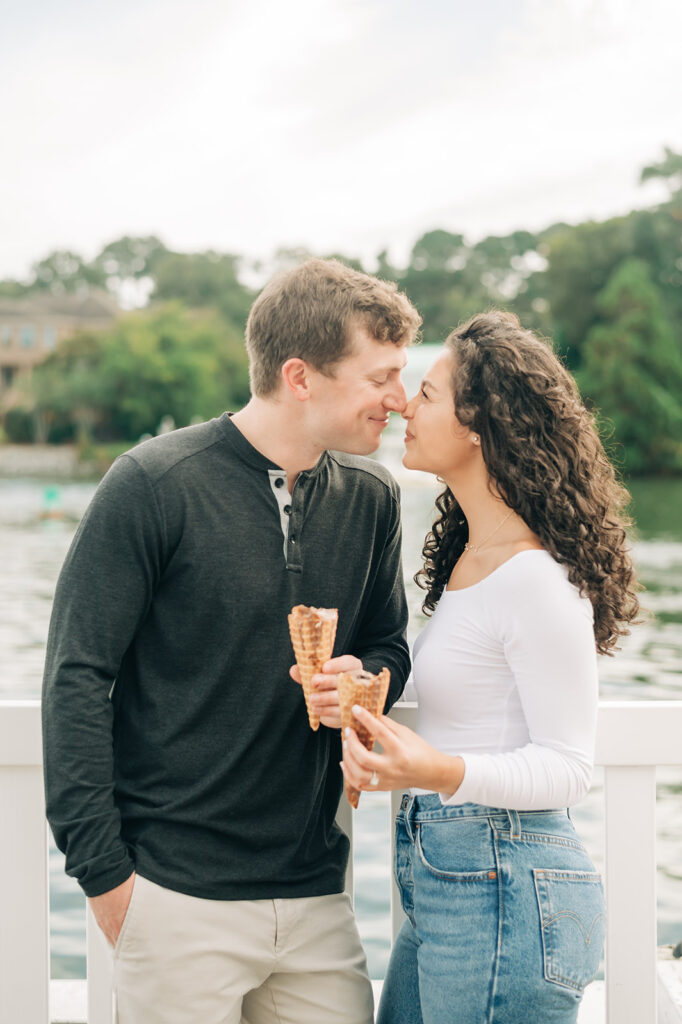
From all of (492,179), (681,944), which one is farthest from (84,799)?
(492,179)

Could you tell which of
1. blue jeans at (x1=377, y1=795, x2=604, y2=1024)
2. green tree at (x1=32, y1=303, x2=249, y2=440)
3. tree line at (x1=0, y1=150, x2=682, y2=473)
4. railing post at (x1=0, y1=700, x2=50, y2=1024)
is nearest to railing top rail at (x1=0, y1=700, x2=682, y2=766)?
railing post at (x1=0, y1=700, x2=50, y2=1024)

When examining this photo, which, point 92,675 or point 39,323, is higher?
point 39,323

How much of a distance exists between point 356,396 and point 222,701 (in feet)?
2.34

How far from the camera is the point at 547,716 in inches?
77.5

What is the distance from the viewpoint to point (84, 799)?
209cm

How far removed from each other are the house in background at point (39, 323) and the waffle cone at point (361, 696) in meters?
74.5

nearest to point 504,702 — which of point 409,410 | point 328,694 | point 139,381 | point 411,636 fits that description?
point 328,694

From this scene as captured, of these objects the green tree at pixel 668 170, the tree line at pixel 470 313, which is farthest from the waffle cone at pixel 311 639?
the green tree at pixel 668 170

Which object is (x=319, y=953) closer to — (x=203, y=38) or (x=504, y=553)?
(x=504, y=553)

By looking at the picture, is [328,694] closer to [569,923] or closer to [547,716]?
[547,716]

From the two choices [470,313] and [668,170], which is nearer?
[470,313]

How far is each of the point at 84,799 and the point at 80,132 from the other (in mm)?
90542

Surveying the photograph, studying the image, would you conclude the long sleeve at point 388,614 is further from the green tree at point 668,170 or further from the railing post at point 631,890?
the green tree at point 668,170

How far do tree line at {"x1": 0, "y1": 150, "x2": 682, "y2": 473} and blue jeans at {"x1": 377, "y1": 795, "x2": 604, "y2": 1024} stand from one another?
5353 cm
